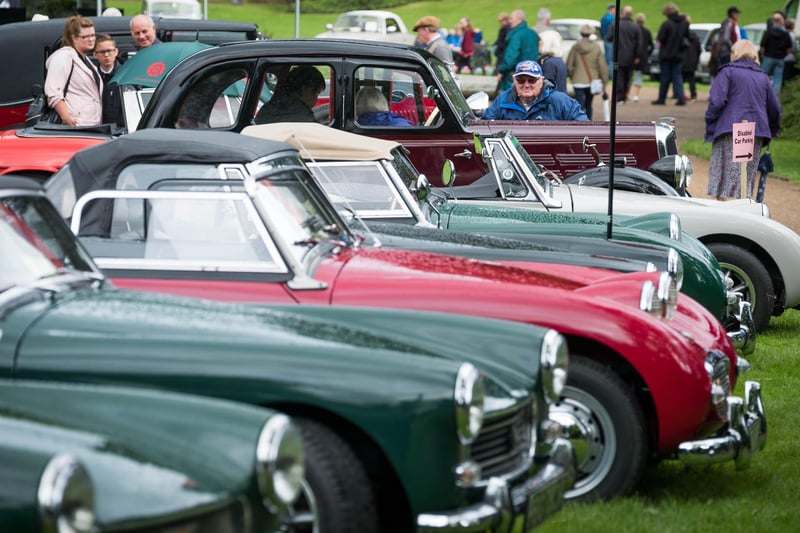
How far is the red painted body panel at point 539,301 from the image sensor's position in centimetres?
565

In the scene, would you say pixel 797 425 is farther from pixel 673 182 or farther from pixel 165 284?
pixel 673 182

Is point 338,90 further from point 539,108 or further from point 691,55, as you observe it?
point 691,55

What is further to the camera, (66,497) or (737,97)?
(737,97)

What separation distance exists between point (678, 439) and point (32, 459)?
321 centimetres

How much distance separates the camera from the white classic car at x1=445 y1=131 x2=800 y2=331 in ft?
32.1

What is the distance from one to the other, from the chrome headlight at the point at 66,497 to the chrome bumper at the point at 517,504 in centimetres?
144

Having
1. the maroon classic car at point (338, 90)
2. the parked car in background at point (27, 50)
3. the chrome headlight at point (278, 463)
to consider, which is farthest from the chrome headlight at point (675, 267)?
the parked car in background at point (27, 50)

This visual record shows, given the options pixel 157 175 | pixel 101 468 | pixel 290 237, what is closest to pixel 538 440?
pixel 290 237

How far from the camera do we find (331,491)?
14.2 ft

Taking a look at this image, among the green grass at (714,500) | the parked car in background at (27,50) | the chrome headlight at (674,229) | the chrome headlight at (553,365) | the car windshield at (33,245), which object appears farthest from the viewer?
the parked car in background at (27,50)

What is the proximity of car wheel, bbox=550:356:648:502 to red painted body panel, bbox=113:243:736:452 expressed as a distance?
0.12 meters

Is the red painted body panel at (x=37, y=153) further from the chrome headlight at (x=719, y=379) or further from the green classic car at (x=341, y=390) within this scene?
the chrome headlight at (x=719, y=379)

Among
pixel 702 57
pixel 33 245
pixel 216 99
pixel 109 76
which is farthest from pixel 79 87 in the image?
pixel 702 57

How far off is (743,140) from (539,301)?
8.51 m
